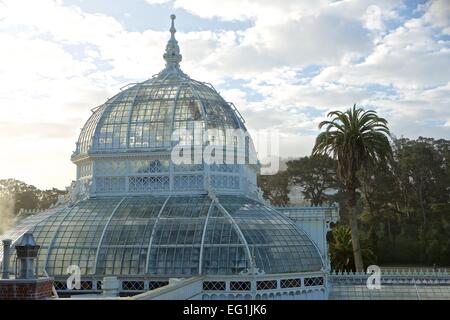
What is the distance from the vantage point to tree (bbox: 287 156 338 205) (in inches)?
2955

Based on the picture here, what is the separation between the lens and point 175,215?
28.1 metres

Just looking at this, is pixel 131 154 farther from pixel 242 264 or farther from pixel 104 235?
pixel 242 264

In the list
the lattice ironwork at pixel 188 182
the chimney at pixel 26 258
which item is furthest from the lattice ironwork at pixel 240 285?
the chimney at pixel 26 258

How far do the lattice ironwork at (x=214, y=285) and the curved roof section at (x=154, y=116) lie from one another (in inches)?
350

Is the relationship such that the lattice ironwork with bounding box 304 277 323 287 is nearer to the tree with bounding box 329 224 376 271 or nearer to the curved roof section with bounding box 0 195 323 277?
the curved roof section with bounding box 0 195 323 277

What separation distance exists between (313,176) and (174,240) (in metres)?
51.4

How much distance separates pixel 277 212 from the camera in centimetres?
3075

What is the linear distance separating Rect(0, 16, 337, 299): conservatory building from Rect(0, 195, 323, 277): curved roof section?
0.17ft

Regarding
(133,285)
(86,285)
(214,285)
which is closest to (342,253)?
(214,285)

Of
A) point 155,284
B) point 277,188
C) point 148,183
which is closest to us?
point 155,284

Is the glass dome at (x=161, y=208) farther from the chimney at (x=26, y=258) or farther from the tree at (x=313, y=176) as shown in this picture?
the tree at (x=313, y=176)

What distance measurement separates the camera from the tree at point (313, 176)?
75.1m

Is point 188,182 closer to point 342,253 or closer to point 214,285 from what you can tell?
point 214,285
